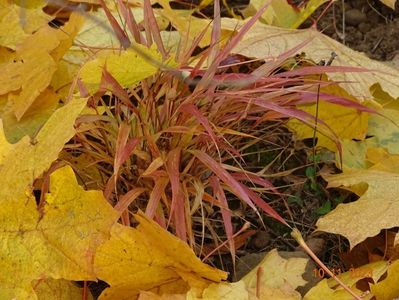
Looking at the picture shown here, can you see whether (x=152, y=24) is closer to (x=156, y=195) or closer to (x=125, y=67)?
(x=125, y=67)

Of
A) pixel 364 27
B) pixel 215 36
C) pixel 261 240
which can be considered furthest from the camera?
pixel 364 27

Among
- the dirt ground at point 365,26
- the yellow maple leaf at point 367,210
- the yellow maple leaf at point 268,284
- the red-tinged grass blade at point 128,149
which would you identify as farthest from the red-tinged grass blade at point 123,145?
the dirt ground at point 365,26

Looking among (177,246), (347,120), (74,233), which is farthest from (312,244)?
(74,233)

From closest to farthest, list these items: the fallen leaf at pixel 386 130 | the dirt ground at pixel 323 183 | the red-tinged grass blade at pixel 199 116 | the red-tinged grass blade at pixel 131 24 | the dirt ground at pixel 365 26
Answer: the red-tinged grass blade at pixel 199 116 < the red-tinged grass blade at pixel 131 24 < the dirt ground at pixel 323 183 < the fallen leaf at pixel 386 130 < the dirt ground at pixel 365 26

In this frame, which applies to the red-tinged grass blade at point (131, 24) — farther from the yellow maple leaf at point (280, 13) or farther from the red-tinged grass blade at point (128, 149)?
the yellow maple leaf at point (280, 13)

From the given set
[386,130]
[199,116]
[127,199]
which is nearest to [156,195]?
[127,199]

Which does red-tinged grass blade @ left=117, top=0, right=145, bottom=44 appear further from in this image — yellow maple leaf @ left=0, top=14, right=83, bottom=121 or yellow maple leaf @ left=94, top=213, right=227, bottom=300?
yellow maple leaf @ left=94, top=213, right=227, bottom=300
